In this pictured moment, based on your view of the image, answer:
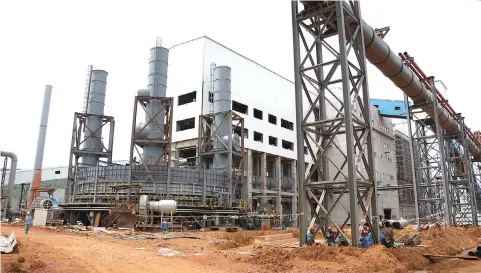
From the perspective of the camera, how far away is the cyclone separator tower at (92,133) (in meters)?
32.2

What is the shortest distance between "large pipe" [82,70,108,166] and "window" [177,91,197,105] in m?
9.16

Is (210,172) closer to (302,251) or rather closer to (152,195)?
(152,195)

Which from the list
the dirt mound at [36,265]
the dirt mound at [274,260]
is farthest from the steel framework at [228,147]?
the dirt mound at [36,265]

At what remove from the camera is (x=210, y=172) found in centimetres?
3064

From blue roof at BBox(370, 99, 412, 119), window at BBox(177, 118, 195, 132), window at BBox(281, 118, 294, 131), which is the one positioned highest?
blue roof at BBox(370, 99, 412, 119)

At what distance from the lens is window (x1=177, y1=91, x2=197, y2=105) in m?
40.1

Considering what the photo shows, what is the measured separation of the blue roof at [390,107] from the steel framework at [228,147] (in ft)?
91.6

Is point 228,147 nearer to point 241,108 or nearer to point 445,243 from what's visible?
point 241,108

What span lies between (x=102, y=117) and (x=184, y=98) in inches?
413

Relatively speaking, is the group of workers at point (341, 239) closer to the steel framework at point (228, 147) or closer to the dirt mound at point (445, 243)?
the dirt mound at point (445, 243)

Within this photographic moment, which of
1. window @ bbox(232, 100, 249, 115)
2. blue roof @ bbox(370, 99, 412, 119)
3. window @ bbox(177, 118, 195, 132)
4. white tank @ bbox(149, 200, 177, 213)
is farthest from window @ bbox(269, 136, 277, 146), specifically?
white tank @ bbox(149, 200, 177, 213)

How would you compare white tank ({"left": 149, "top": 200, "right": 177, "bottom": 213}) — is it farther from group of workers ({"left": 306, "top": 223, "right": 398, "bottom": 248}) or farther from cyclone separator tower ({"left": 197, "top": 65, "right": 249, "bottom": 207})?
group of workers ({"left": 306, "top": 223, "right": 398, "bottom": 248})

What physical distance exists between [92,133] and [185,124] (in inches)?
449

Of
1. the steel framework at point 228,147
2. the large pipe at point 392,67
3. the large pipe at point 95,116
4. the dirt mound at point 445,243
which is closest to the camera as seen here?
the dirt mound at point 445,243
